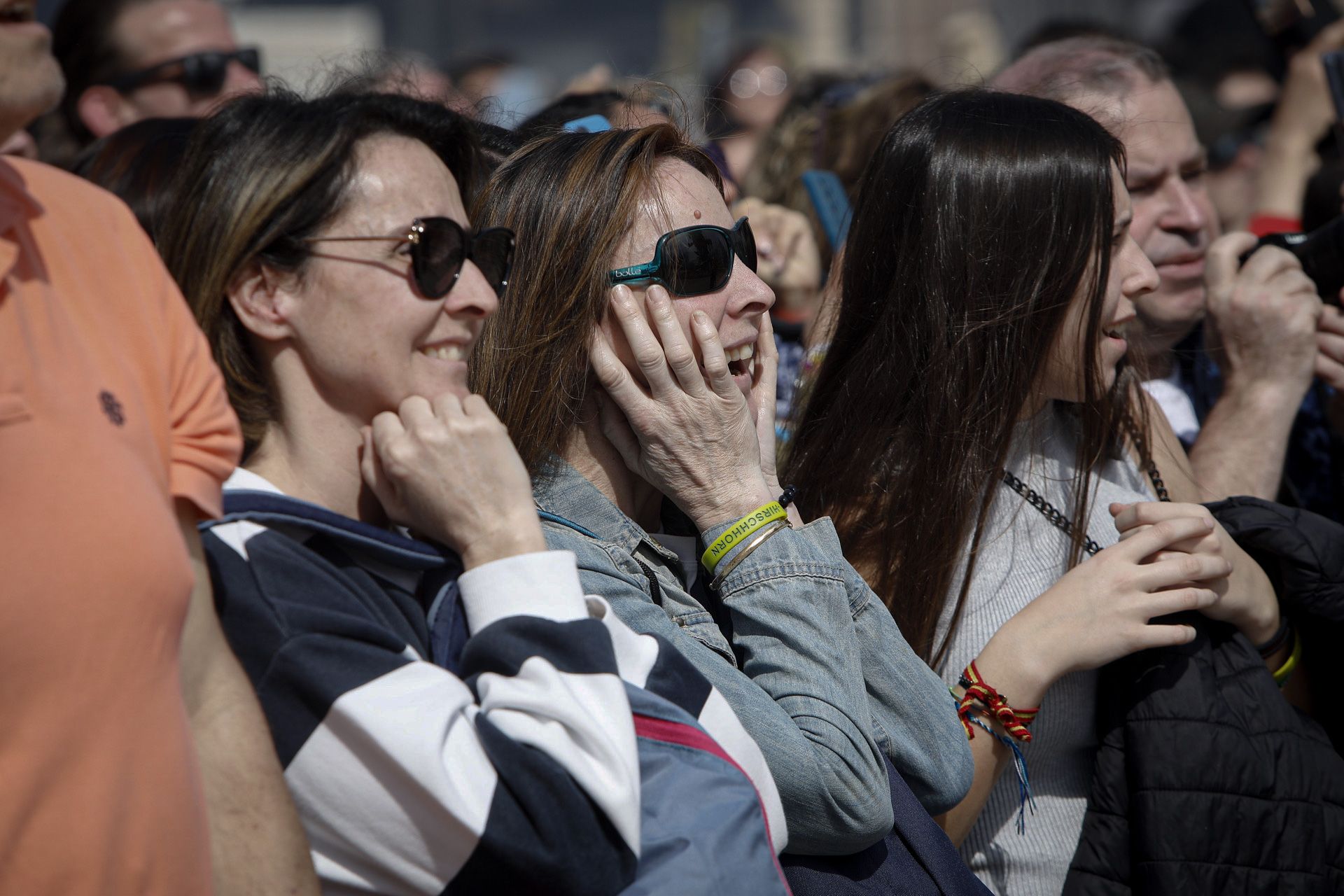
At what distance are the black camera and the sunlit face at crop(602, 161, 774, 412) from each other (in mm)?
1554

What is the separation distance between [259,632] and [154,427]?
27 centimetres

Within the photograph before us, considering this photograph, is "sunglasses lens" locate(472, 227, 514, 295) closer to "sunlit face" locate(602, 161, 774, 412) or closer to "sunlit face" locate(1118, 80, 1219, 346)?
"sunlit face" locate(602, 161, 774, 412)

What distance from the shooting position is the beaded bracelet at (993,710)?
78.4 inches

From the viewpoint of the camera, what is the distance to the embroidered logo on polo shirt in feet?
3.94

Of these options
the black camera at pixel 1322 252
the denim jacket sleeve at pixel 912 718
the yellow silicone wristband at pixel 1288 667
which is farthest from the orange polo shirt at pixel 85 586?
the black camera at pixel 1322 252

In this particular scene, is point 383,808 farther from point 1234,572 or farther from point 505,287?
point 1234,572

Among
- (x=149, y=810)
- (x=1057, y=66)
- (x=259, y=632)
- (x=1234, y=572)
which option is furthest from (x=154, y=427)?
(x=1057, y=66)

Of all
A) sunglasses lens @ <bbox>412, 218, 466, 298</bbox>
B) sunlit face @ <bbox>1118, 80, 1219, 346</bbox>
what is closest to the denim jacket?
sunglasses lens @ <bbox>412, 218, 466, 298</bbox>

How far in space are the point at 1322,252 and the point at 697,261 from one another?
5.93 ft

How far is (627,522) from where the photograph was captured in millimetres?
1918

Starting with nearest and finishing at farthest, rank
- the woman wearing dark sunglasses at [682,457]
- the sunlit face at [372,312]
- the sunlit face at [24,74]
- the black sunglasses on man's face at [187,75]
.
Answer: the sunlit face at [24,74] < the sunlit face at [372,312] < the woman wearing dark sunglasses at [682,457] < the black sunglasses on man's face at [187,75]

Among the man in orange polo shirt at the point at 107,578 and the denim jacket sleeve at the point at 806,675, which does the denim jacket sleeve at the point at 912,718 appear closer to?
the denim jacket sleeve at the point at 806,675

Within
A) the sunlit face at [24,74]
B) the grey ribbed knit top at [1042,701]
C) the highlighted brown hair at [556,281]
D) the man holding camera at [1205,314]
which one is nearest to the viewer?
the sunlit face at [24,74]

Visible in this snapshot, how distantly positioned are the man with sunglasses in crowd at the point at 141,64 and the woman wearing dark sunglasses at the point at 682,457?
2129 mm
